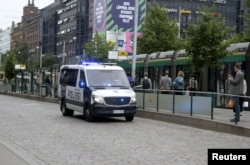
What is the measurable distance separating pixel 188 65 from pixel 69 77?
8840mm

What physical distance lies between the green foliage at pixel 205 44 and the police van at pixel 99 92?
23.2 ft

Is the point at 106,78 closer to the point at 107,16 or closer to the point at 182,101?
the point at 182,101

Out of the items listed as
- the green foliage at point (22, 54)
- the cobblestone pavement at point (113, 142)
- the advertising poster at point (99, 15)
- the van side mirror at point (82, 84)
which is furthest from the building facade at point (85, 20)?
the cobblestone pavement at point (113, 142)

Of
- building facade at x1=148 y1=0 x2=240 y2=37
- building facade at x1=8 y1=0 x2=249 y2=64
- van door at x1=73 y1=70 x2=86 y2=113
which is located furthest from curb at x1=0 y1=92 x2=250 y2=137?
building facade at x1=148 y1=0 x2=240 y2=37

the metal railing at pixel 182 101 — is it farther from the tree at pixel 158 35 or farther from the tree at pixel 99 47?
the tree at pixel 99 47

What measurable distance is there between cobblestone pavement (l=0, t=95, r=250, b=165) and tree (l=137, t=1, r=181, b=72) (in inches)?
997

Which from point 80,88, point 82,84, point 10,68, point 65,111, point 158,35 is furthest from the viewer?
point 10,68

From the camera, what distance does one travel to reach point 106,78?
1841 centimetres

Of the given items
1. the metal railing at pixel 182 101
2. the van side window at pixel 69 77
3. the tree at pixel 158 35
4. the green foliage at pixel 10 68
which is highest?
the tree at pixel 158 35

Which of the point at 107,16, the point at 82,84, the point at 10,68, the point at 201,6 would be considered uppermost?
the point at 201,6

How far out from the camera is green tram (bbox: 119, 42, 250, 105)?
22575mm

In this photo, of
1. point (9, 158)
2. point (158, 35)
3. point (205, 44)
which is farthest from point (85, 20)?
point (9, 158)

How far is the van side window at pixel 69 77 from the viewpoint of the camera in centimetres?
1966

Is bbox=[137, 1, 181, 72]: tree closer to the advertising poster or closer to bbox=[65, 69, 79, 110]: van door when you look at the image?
bbox=[65, 69, 79, 110]: van door
